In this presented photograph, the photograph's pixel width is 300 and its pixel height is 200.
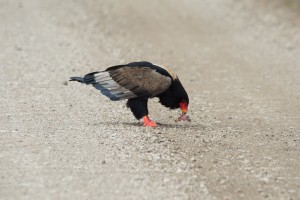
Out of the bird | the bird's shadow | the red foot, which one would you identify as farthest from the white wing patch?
the bird's shadow

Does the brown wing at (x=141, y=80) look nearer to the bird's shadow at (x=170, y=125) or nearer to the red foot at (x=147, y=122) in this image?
the red foot at (x=147, y=122)

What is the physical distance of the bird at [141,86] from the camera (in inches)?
339

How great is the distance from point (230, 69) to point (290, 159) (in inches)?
236

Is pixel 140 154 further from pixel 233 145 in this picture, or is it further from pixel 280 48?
pixel 280 48

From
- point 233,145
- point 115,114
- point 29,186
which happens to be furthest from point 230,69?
point 29,186

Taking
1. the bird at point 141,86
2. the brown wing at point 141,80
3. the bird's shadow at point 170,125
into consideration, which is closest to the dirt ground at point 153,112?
the bird's shadow at point 170,125

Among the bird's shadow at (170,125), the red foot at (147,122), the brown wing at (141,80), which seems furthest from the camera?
the bird's shadow at (170,125)

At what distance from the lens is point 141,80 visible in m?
8.66

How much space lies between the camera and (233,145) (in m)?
8.26

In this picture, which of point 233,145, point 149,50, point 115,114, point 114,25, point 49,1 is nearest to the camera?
point 233,145

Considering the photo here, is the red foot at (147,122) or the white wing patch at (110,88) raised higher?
the white wing patch at (110,88)

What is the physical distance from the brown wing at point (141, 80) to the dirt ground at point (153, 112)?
17.0 inches

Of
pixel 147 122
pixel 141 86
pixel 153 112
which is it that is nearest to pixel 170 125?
pixel 147 122

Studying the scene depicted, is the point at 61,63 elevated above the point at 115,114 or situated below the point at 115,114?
below
